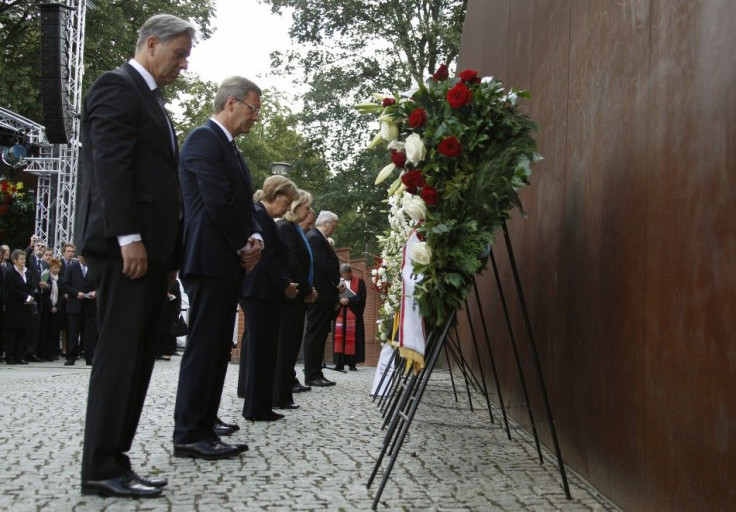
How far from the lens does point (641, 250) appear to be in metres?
4.18

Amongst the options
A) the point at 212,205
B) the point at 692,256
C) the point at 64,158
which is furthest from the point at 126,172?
the point at 64,158

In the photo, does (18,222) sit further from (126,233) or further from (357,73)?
(126,233)

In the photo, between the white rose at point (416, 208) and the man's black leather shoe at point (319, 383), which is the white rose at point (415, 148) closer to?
the white rose at point (416, 208)

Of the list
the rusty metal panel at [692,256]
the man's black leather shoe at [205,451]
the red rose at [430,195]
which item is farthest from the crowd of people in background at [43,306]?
the rusty metal panel at [692,256]

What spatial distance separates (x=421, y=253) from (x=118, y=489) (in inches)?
74.3

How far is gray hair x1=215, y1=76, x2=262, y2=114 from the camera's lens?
6.16 metres

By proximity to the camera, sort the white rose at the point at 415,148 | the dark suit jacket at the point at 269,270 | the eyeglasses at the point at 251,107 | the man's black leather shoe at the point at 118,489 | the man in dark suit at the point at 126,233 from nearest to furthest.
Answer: the man's black leather shoe at the point at 118,489, the man in dark suit at the point at 126,233, the white rose at the point at 415,148, the eyeglasses at the point at 251,107, the dark suit jacket at the point at 269,270

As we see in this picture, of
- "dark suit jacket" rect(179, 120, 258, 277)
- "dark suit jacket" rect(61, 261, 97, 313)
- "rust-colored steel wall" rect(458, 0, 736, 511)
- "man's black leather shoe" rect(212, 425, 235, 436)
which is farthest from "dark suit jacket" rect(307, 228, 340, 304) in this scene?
"dark suit jacket" rect(61, 261, 97, 313)

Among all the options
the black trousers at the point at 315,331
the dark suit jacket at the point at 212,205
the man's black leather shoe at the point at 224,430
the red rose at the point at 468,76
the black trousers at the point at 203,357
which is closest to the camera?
the red rose at the point at 468,76

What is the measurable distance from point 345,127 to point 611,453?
26053mm

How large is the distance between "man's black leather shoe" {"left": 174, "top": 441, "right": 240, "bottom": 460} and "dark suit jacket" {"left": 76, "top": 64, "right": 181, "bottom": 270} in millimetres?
1325

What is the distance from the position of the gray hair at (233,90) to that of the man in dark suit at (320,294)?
540 centimetres

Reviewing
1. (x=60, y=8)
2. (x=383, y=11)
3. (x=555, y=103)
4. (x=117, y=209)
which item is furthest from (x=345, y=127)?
(x=117, y=209)

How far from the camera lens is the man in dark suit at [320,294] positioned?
11.7 meters
